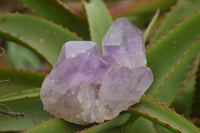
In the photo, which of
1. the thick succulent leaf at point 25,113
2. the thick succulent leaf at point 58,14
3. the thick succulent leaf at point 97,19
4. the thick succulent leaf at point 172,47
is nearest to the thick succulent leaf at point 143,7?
the thick succulent leaf at point 58,14

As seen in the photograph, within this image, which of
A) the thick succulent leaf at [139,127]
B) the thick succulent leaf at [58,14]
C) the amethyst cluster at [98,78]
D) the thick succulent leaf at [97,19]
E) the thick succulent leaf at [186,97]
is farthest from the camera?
the thick succulent leaf at [58,14]

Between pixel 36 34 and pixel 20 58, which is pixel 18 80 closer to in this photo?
pixel 36 34

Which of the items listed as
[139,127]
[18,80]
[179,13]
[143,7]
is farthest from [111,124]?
[143,7]

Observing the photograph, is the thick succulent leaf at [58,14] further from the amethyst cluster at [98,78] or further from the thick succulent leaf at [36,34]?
the amethyst cluster at [98,78]

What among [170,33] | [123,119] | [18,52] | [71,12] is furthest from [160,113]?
[18,52]

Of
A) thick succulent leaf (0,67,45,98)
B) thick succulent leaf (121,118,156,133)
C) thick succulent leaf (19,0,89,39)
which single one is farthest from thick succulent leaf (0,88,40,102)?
thick succulent leaf (19,0,89,39)

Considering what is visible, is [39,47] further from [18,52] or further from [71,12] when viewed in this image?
[18,52]

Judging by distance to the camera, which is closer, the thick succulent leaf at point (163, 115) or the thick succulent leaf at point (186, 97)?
the thick succulent leaf at point (163, 115)

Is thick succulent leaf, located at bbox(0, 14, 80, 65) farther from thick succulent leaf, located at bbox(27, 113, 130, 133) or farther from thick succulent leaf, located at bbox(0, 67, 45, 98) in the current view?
thick succulent leaf, located at bbox(27, 113, 130, 133)
